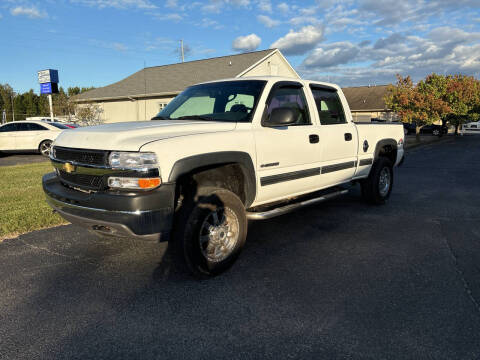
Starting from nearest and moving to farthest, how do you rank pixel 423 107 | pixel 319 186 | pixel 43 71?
pixel 319 186, pixel 43 71, pixel 423 107

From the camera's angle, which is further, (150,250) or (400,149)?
(400,149)

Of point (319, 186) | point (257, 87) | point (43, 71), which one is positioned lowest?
point (319, 186)

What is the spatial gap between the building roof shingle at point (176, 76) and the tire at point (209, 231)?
2209cm

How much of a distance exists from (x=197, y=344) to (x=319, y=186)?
3.11 m

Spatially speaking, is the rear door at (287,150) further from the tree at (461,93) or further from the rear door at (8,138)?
the tree at (461,93)

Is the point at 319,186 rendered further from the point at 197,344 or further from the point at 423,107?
the point at 423,107

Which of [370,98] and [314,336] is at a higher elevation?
[370,98]

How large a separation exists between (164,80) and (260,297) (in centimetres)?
2741

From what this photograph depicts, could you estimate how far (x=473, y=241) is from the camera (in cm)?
467

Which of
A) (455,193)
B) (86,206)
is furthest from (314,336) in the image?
(455,193)

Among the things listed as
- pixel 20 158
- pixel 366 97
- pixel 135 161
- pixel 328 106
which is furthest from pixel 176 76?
pixel 366 97

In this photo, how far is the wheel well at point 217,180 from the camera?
3.54m

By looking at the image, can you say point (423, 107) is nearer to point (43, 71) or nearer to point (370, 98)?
point (43, 71)

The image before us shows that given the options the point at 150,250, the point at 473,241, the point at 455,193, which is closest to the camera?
the point at 150,250
